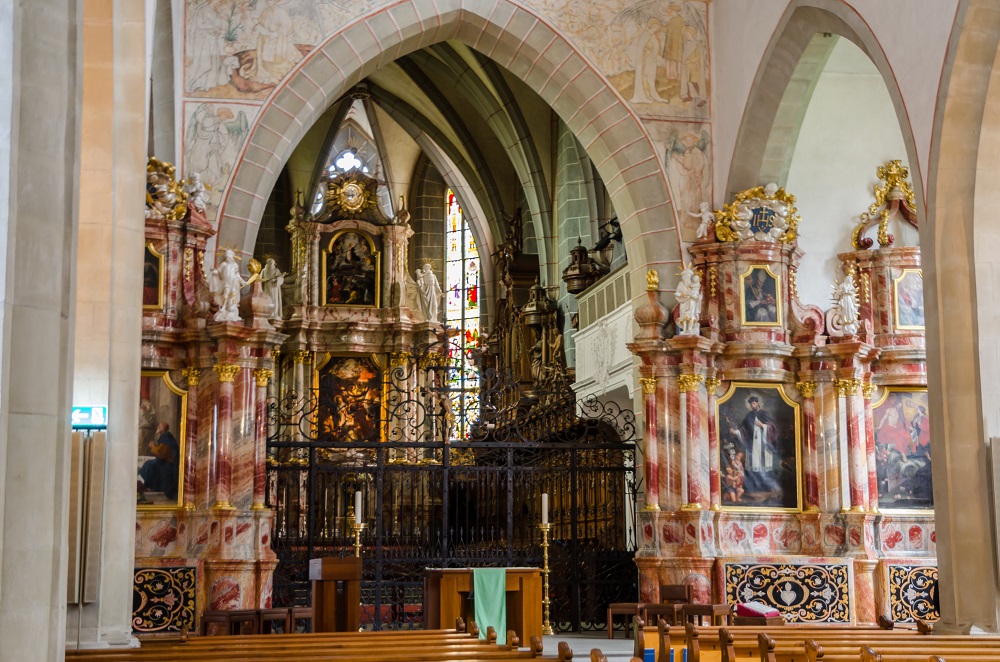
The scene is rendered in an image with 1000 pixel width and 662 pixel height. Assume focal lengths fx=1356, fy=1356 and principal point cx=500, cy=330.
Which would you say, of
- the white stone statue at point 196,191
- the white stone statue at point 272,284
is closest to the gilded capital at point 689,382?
the white stone statue at point 272,284

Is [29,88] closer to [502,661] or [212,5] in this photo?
[502,661]

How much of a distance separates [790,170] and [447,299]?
13.5 metres

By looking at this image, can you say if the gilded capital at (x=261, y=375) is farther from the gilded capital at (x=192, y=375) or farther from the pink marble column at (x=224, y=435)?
the gilded capital at (x=192, y=375)

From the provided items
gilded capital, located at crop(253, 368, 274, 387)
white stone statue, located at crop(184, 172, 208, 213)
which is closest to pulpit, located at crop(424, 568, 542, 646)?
gilded capital, located at crop(253, 368, 274, 387)

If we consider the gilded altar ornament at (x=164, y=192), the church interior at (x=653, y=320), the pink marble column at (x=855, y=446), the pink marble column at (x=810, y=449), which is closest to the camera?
the church interior at (x=653, y=320)

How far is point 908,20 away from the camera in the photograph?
11891mm

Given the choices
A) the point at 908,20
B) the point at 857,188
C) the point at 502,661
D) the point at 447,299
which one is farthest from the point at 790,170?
the point at 447,299

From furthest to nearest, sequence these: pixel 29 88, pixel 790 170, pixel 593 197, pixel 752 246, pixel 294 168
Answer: pixel 294 168, pixel 593 197, pixel 790 170, pixel 752 246, pixel 29 88

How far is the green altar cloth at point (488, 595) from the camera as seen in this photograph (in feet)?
40.4

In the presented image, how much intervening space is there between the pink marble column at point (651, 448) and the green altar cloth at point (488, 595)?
2.75 m

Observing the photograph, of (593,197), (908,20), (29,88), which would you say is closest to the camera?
(29,88)

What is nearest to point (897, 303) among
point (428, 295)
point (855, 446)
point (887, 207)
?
point (887, 207)

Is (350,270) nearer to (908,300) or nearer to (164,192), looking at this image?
(164,192)

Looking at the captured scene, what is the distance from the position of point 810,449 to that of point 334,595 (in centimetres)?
592
